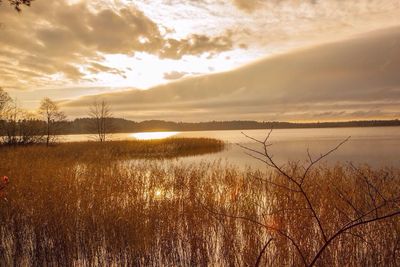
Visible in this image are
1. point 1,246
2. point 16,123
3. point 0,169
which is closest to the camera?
point 1,246

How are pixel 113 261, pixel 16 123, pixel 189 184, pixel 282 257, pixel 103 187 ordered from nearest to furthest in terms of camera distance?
pixel 282 257 → pixel 113 261 → pixel 103 187 → pixel 189 184 → pixel 16 123

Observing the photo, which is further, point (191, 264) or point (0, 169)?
point (0, 169)

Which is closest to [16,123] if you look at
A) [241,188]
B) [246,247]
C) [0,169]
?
[0,169]

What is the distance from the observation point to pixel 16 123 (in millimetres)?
37188

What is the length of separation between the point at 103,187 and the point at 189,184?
2723 millimetres

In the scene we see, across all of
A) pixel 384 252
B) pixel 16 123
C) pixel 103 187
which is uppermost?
pixel 16 123

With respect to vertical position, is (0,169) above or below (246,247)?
above

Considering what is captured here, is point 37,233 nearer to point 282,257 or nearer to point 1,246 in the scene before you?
point 1,246

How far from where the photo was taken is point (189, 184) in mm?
9906

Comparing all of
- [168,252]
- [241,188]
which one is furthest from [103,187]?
[241,188]

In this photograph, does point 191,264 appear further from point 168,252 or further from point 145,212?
point 145,212

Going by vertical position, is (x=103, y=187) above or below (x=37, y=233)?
above

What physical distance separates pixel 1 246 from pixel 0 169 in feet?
16.8

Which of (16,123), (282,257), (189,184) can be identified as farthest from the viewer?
(16,123)
